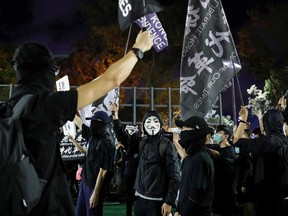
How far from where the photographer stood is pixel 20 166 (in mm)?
2518

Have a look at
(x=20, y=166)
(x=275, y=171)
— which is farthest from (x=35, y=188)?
(x=275, y=171)

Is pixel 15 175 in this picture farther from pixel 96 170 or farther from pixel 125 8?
pixel 96 170

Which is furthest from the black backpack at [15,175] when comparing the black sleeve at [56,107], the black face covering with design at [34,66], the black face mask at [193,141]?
the black face mask at [193,141]

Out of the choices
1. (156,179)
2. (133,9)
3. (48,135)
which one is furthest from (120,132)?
(48,135)

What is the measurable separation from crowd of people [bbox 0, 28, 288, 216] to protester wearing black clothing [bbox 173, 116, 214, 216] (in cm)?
1

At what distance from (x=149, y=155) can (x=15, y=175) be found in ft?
13.2

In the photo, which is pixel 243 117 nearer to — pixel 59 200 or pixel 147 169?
pixel 147 169

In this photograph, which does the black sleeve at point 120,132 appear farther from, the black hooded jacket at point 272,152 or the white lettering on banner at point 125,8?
the white lettering on banner at point 125,8

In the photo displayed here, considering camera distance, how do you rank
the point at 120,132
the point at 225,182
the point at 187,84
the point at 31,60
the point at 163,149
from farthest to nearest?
the point at 120,132 → the point at 225,182 → the point at 187,84 → the point at 163,149 → the point at 31,60

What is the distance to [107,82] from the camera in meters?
2.92

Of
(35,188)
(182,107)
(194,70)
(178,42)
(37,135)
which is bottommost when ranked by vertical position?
(35,188)

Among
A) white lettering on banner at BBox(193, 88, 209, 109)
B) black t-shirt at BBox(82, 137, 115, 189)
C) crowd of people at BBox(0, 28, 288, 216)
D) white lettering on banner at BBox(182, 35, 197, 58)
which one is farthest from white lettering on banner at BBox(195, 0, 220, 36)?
black t-shirt at BBox(82, 137, 115, 189)

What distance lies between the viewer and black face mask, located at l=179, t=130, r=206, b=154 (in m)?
5.43

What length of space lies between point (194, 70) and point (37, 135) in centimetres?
429
